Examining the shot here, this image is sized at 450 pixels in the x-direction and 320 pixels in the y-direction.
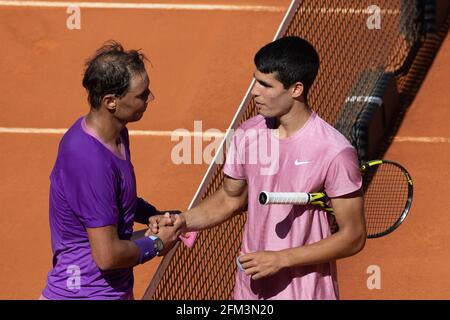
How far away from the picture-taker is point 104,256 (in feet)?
20.1

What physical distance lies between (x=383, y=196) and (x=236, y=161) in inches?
145

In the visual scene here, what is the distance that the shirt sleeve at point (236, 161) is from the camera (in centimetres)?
646

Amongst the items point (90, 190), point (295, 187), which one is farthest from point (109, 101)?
point (295, 187)

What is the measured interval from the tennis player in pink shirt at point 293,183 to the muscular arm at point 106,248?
65cm

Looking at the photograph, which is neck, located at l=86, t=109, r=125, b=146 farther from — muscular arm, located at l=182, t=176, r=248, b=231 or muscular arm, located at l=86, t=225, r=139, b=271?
muscular arm, located at l=182, t=176, r=248, b=231

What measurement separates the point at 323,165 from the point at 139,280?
14.0 feet

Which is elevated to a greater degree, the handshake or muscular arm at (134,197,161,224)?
muscular arm at (134,197,161,224)

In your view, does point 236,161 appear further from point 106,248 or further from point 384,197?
point 384,197

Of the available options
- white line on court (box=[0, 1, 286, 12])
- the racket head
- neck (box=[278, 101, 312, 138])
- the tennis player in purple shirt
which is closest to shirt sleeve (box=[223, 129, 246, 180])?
neck (box=[278, 101, 312, 138])

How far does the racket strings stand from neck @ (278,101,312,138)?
2.83 m

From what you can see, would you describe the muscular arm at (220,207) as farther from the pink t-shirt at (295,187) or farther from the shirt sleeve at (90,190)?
the shirt sleeve at (90,190)

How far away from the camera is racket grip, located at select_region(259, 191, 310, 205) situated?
5.97 meters

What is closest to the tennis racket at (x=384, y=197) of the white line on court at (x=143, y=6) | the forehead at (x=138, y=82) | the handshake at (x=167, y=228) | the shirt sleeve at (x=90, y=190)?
the handshake at (x=167, y=228)
